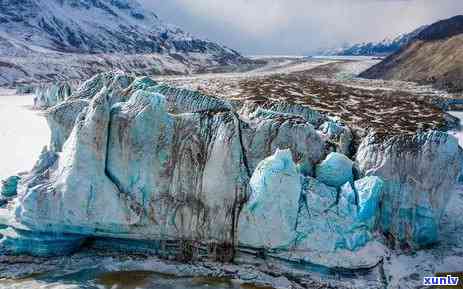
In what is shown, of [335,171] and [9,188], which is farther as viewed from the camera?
[9,188]

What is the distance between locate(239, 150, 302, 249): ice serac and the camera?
12203mm

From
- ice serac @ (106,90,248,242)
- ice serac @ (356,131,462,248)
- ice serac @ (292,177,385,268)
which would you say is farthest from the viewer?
ice serac @ (356,131,462,248)

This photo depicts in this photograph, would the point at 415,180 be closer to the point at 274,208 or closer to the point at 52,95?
the point at 274,208

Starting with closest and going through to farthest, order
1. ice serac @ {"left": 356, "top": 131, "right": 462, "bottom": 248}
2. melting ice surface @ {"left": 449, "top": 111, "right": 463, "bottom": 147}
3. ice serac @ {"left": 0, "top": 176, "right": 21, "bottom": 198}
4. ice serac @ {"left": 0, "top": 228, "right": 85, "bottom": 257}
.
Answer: ice serac @ {"left": 0, "top": 228, "right": 85, "bottom": 257} → ice serac @ {"left": 356, "top": 131, "right": 462, "bottom": 248} → ice serac @ {"left": 0, "top": 176, "right": 21, "bottom": 198} → melting ice surface @ {"left": 449, "top": 111, "right": 463, "bottom": 147}

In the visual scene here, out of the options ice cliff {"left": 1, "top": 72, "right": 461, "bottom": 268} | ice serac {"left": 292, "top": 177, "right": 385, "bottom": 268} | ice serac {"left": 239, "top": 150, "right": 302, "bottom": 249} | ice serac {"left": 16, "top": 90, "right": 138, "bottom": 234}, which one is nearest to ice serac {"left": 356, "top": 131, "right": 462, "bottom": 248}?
ice cliff {"left": 1, "top": 72, "right": 461, "bottom": 268}

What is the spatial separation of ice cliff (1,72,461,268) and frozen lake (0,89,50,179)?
22.5 feet

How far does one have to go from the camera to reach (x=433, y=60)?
8006 cm

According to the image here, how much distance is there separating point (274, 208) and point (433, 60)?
78.3 m

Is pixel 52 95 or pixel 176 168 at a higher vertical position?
pixel 52 95

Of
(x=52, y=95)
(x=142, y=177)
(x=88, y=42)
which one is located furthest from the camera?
(x=88, y=42)

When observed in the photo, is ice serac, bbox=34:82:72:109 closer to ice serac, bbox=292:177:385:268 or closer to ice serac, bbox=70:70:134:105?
ice serac, bbox=70:70:134:105

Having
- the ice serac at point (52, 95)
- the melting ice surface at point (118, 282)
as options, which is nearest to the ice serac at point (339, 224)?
the melting ice surface at point (118, 282)

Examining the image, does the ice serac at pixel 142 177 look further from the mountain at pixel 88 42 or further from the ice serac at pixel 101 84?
the mountain at pixel 88 42

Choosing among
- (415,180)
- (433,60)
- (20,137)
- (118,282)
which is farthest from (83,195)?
(433,60)
